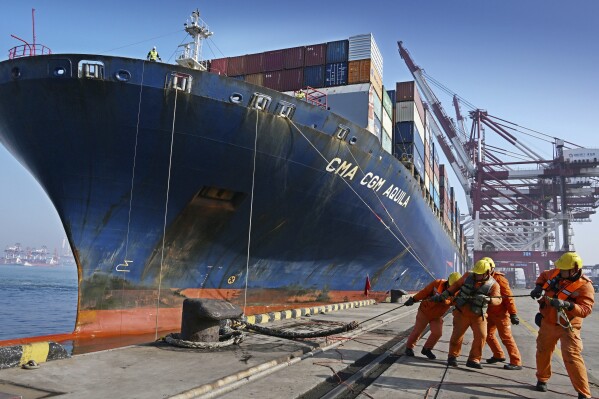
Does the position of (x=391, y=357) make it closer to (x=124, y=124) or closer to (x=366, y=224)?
(x=124, y=124)

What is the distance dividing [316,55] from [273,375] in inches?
678

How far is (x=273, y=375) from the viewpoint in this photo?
16.7 ft

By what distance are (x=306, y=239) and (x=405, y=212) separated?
663 centimetres

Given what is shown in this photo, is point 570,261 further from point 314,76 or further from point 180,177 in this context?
point 314,76

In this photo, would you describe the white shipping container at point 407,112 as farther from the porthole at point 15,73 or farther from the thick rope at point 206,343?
the thick rope at point 206,343

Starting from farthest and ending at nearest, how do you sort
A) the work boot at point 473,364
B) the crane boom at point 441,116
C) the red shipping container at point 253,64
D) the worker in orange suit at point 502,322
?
the crane boom at point 441,116 → the red shipping container at point 253,64 → the worker in orange suit at point 502,322 → the work boot at point 473,364

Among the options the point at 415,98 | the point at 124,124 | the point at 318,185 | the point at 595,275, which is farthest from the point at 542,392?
the point at 595,275

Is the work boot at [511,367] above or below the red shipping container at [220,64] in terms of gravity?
below

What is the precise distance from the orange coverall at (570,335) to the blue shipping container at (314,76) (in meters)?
15.7

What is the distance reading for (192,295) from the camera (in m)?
12.3

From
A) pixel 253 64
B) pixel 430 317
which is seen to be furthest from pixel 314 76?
pixel 430 317

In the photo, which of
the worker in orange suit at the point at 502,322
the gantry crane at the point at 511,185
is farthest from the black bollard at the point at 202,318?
the gantry crane at the point at 511,185

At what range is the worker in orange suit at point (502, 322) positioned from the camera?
6.26 m

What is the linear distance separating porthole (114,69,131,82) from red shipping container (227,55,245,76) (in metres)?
11.0
